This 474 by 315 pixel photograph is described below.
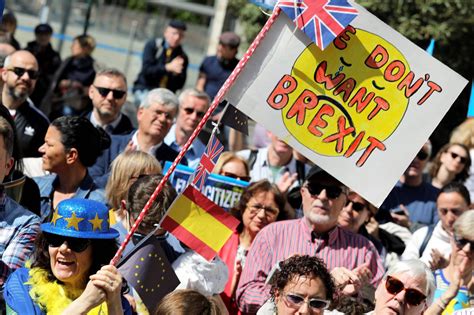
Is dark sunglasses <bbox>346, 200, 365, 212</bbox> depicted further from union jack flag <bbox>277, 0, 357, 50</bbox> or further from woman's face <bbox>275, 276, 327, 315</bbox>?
union jack flag <bbox>277, 0, 357, 50</bbox>

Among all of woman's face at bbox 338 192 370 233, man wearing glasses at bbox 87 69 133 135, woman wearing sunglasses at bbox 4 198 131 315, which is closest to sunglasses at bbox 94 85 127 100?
man wearing glasses at bbox 87 69 133 135

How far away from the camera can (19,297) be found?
5.20 metres

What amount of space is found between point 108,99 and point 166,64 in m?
3.62

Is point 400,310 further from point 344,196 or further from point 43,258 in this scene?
point 43,258

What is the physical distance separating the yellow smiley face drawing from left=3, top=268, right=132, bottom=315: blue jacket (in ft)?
4.93

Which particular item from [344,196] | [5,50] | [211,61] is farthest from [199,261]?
[211,61]

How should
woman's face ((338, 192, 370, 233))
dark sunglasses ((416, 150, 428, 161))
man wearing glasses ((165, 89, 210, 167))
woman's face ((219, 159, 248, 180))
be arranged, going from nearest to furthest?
woman's face ((338, 192, 370, 233)), woman's face ((219, 159, 248, 180)), man wearing glasses ((165, 89, 210, 167)), dark sunglasses ((416, 150, 428, 161))

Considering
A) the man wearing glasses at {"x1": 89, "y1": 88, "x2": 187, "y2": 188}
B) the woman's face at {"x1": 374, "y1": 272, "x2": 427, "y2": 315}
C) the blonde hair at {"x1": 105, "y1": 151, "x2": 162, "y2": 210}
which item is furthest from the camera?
the man wearing glasses at {"x1": 89, "y1": 88, "x2": 187, "y2": 188}

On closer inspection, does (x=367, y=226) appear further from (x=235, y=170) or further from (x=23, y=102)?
(x=23, y=102)

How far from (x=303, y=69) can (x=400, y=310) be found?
136 cm

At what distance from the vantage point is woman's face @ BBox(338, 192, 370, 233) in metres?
7.73

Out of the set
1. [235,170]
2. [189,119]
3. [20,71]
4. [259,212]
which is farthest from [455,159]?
[20,71]

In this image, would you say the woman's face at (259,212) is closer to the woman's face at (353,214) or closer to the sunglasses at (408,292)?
the woman's face at (353,214)

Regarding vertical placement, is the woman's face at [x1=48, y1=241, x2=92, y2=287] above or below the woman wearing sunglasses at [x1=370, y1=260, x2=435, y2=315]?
below
